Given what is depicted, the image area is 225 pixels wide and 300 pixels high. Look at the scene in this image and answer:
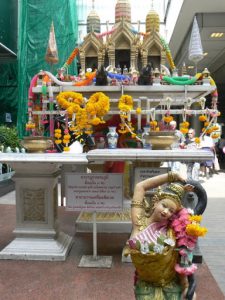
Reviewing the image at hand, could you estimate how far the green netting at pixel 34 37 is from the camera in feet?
48.5

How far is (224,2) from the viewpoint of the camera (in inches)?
404

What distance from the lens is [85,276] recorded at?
4.56m

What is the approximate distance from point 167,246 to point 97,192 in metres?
2.47

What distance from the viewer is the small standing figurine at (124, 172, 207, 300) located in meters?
2.64

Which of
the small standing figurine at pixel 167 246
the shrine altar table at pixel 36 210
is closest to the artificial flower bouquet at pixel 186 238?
the small standing figurine at pixel 167 246

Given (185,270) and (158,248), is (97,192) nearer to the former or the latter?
(158,248)

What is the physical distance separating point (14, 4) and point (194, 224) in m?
15.5

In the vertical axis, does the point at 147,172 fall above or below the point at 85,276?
above

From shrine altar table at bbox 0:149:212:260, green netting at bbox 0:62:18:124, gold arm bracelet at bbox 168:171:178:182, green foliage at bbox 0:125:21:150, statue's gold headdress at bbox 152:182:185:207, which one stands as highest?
green netting at bbox 0:62:18:124

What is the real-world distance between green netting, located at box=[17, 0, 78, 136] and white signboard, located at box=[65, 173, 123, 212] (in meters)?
10.3

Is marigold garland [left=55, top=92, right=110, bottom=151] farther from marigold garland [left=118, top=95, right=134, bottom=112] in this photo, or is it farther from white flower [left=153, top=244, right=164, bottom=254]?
white flower [left=153, top=244, right=164, bottom=254]

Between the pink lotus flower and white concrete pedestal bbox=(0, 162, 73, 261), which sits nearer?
the pink lotus flower

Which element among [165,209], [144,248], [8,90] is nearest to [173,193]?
[165,209]

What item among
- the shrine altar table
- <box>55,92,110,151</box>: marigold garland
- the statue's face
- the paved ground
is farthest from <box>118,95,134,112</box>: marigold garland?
the statue's face
